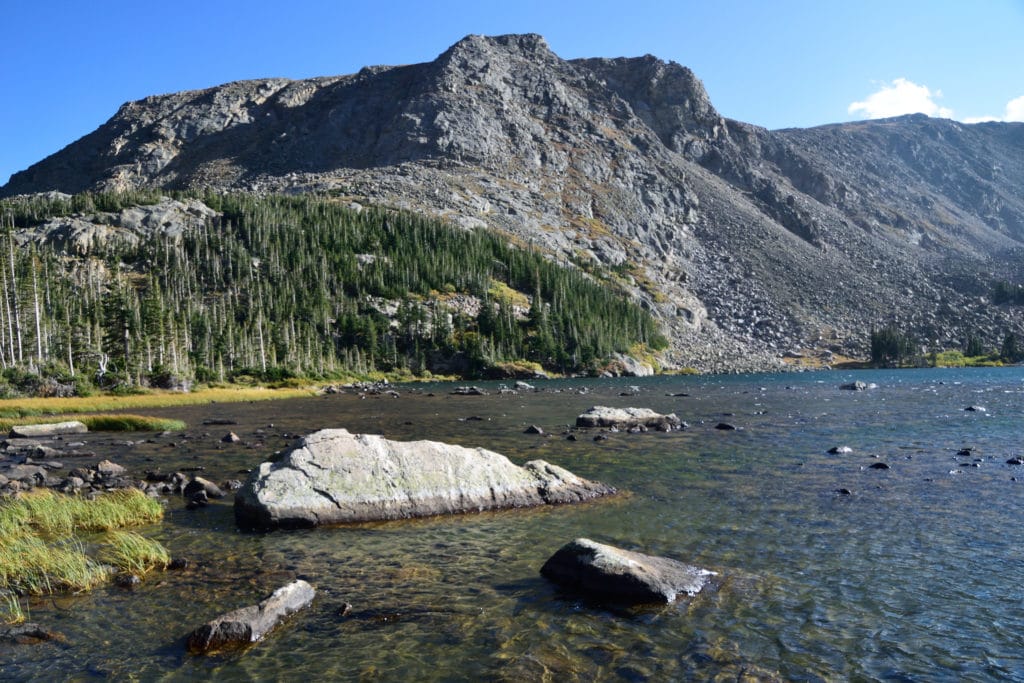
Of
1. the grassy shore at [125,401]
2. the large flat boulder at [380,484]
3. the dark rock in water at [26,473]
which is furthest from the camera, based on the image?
the grassy shore at [125,401]

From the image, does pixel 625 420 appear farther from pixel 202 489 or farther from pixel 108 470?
pixel 108 470

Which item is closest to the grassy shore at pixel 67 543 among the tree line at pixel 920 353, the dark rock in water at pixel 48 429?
the dark rock in water at pixel 48 429

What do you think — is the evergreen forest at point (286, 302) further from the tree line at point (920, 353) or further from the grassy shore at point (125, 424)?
the tree line at point (920, 353)

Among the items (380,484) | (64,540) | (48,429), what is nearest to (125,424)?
(48,429)

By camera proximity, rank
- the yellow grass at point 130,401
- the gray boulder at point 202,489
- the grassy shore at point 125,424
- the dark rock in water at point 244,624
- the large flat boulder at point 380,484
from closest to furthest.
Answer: the dark rock in water at point 244,624 → the large flat boulder at point 380,484 → the gray boulder at point 202,489 → the grassy shore at point 125,424 → the yellow grass at point 130,401

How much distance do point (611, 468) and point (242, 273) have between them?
15015cm

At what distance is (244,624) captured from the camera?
11055 mm

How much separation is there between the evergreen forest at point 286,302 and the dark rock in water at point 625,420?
2667 inches

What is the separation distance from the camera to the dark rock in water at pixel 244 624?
1070 centimetres

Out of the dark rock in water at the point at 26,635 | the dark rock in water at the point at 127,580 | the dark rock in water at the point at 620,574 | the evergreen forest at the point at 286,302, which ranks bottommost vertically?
the dark rock in water at the point at 620,574

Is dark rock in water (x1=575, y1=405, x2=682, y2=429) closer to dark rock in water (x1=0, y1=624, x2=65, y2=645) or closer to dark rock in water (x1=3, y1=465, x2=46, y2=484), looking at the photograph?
dark rock in water (x1=3, y1=465, x2=46, y2=484)

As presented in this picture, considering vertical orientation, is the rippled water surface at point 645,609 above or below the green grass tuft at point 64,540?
below

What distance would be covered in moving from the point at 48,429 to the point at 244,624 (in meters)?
Answer: 45.2

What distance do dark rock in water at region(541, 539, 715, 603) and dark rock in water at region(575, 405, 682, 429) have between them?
30533mm
